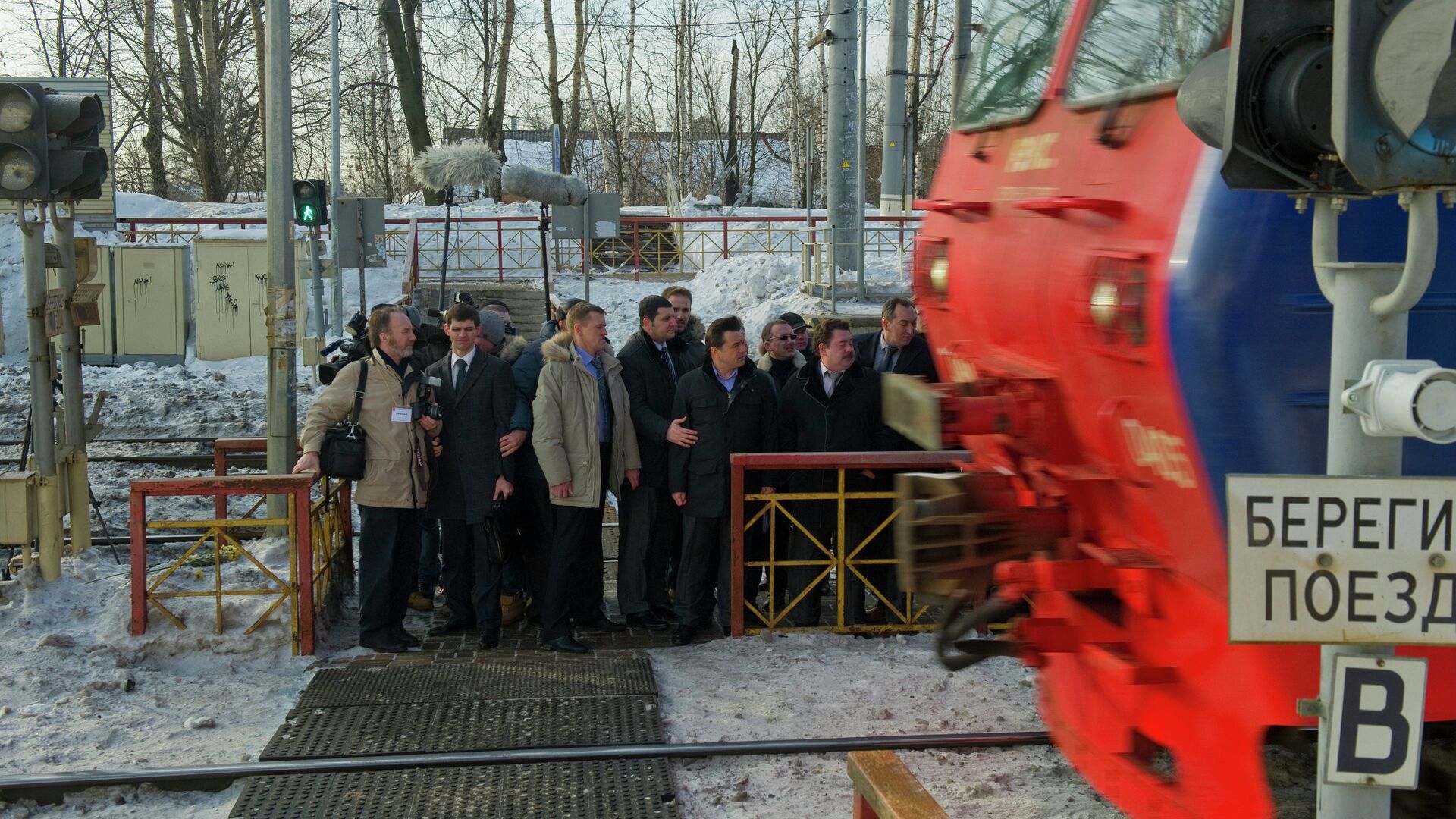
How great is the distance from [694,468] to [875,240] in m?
22.8

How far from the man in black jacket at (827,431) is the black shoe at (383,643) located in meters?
2.18

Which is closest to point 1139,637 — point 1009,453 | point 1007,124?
point 1009,453

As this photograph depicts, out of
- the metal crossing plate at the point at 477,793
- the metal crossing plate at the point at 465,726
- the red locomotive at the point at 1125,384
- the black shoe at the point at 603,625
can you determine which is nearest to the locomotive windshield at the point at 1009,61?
the red locomotive at the point at 1125,384

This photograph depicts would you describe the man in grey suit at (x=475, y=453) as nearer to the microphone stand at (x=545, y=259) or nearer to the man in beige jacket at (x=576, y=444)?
the man in beige jacket at (x=576, y=444)

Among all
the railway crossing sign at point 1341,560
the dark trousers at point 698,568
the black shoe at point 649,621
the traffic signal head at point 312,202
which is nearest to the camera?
the railway crossing sign at point 1341,560

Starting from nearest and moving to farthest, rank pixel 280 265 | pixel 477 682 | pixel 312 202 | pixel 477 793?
pixel 477 793
pixel 477 682
pixel 280 265
pixel 312 202

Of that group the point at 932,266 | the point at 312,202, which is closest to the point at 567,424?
the point at 932,266

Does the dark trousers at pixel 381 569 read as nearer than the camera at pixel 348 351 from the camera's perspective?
Yes

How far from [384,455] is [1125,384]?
469cm

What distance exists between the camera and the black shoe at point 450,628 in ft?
25.2

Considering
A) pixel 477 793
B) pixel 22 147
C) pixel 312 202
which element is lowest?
pixel 477 793

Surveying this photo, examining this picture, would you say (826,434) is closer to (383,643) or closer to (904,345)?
(904,345)

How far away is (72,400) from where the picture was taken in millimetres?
8477

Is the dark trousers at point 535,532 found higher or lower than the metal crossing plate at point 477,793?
higher
